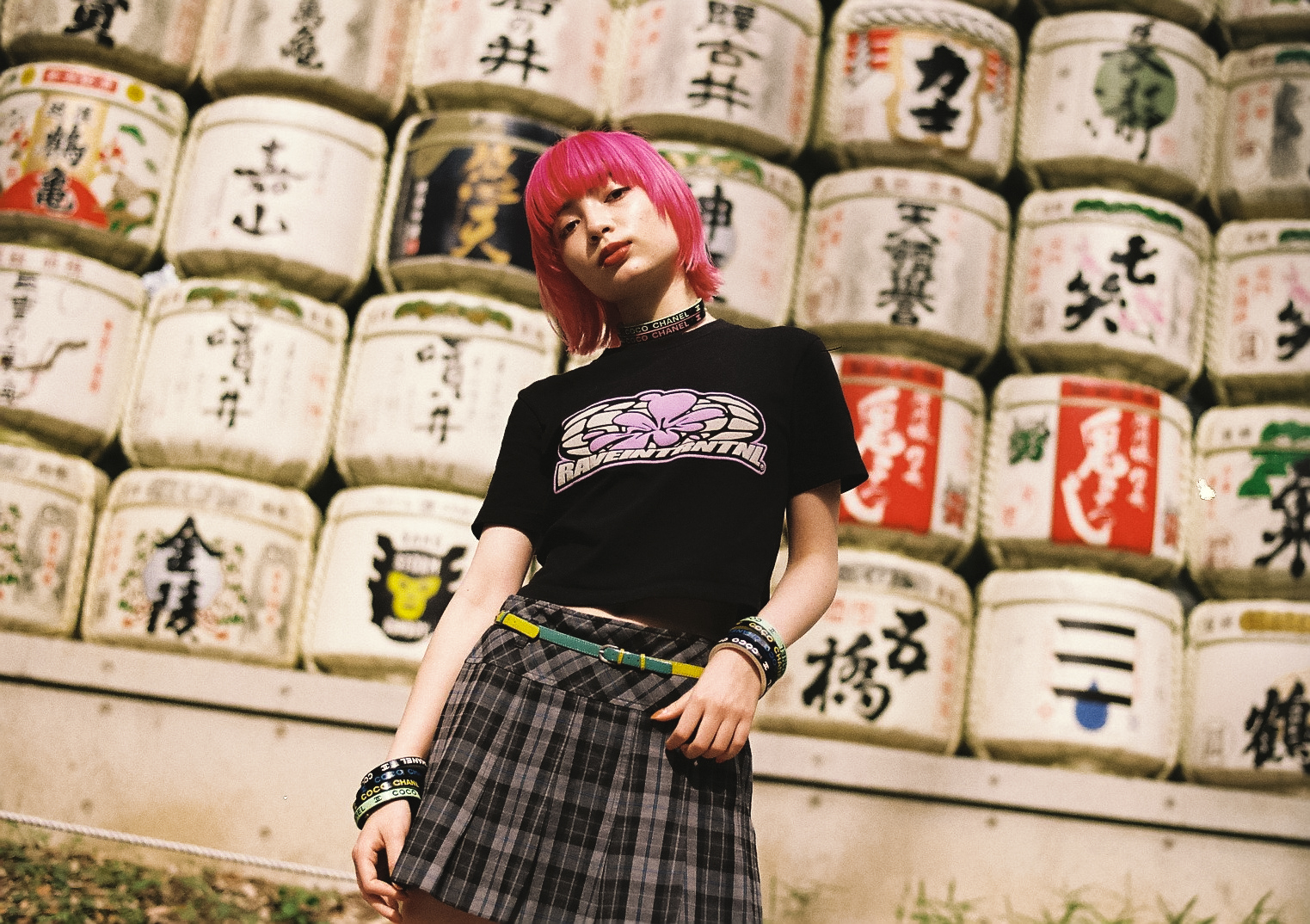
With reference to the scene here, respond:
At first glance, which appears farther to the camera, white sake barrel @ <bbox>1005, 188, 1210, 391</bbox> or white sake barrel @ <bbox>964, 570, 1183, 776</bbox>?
white sake barrel @ <bbox>1005, 188, 1210, 391</bbox>

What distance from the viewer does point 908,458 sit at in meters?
3.64

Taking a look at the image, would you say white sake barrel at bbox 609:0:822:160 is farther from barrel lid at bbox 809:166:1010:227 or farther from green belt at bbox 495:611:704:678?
green belt at bbox 495:611:704:678

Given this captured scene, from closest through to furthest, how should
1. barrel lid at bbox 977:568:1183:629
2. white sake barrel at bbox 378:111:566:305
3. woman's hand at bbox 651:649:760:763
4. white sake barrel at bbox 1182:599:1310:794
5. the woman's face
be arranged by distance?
woman's hand at bbox 651:649:760:763
the woman's face
white sake barrel at bbox 1182:599:1310:794
barrel lid at bbox 977:568:1183:629
white sake barrel at bbox 378:111:566:305

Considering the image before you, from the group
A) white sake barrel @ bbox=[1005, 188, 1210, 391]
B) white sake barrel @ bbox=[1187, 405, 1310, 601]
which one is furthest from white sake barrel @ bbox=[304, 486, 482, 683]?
white sake barrel @ bbox=[1187, 405, 1310, 601]

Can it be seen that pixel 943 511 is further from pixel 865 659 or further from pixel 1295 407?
pixel 1295 407

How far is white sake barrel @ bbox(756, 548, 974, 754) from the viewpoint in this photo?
3484 mm

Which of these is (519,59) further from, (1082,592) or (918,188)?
(1082,592)

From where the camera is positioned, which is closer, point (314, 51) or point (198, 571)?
point (198, 571)

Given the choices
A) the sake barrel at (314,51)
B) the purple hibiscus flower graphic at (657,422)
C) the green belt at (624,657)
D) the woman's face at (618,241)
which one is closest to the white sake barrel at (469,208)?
the sake barrel at (314,51)

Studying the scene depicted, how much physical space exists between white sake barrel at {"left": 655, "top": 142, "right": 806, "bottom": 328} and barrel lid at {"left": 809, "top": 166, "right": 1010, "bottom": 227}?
0.21 metres

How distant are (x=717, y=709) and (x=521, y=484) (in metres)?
0.41

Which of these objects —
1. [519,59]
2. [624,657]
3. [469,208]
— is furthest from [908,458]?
[624,657]

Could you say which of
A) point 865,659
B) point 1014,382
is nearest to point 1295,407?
point 1014,382

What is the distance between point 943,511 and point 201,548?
2138 millimetres
